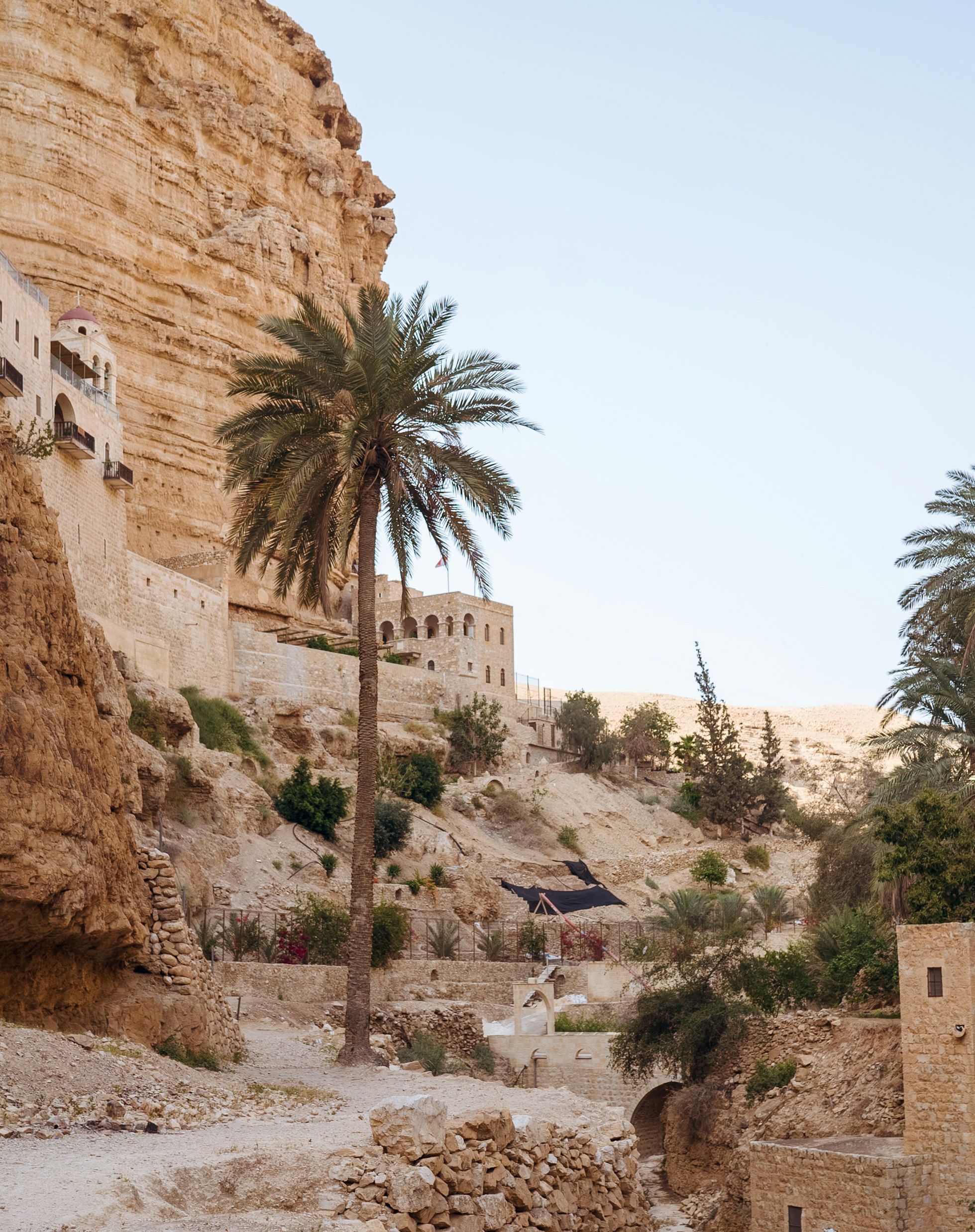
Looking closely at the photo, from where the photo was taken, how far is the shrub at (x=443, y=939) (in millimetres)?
→ 29531

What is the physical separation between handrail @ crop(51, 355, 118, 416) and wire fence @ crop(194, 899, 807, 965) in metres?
12.4

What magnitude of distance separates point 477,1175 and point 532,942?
23743 millimetres

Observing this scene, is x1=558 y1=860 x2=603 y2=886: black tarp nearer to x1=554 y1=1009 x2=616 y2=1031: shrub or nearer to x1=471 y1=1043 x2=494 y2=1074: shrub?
x1=554 y1=1009 x2=616 y2=1031: shrub

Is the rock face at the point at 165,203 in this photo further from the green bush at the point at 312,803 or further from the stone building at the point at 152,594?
the green bush at the point at 312,803

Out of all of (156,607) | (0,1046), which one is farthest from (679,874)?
(0,1046)

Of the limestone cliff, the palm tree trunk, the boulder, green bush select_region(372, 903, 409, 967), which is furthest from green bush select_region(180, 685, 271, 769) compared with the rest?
the boulder

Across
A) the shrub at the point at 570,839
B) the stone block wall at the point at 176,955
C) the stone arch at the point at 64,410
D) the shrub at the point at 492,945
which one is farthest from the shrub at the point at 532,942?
the stone block wall at the point at 176,955

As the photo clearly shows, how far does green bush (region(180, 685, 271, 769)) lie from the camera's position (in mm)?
35844

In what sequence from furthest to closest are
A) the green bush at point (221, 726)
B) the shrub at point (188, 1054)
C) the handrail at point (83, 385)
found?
1. the green bush at point (221, 726)
2. the handrail at point (83, 385)
3. the shrub at point (188, 1054)

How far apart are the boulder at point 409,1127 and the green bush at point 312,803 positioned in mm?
26072

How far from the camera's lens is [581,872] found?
4197cm

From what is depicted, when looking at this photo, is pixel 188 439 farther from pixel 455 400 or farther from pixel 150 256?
pixel 455 400

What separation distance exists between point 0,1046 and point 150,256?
135 feet

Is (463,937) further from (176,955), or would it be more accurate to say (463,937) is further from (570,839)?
(176,955)
